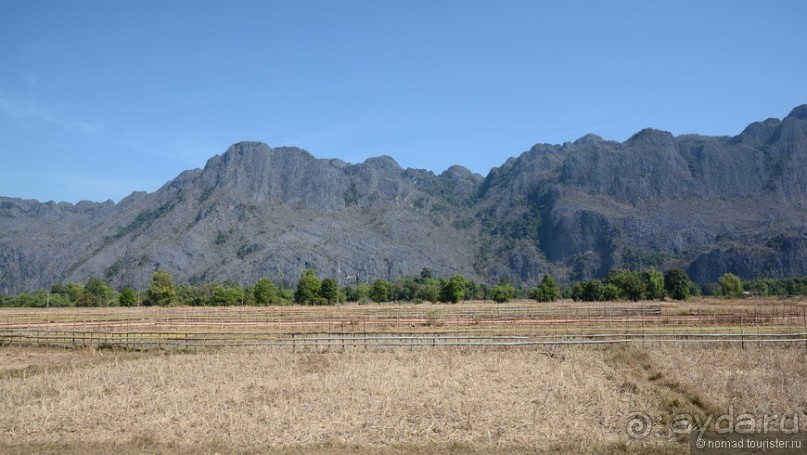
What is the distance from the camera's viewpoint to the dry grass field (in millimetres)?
18375

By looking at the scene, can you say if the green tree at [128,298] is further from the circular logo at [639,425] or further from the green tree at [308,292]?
the circular logo at [639,425]

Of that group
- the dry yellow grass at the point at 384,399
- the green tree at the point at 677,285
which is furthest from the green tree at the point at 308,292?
the dry yellow grass at the point at 384,399

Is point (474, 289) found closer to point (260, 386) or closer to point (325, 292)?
point (325, 292)

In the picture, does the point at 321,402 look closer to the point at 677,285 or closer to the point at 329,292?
the point at 329,292

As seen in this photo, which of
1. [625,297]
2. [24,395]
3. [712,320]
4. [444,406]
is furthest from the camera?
[625,297]

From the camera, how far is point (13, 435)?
63.5 feet

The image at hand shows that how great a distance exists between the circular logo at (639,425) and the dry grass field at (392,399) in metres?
0.18

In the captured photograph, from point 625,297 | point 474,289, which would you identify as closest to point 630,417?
point 625,297

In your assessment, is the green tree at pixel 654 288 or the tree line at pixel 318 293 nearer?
the tree line at pixel 318 293

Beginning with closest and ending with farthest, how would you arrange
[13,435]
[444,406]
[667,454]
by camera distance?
[667,454] → [13,435] → [444,406]

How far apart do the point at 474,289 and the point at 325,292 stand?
74.3 meters

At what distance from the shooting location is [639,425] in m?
19.6

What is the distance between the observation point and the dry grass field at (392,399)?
1838 centimetres

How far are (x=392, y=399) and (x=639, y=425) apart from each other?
918 cm
